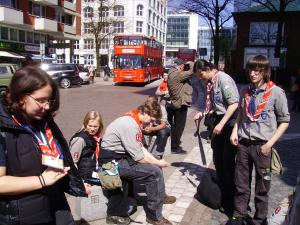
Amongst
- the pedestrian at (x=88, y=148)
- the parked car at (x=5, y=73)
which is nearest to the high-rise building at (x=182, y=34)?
the parked car at (x=5, y=73)

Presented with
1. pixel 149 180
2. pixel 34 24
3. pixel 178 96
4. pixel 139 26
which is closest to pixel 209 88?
pixel 149 180

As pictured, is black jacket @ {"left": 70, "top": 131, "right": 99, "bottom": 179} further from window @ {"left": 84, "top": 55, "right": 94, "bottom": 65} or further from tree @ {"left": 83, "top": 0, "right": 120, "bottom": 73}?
window @ {"left": 84, "top": 55, "right": 94, "bottom": 65}

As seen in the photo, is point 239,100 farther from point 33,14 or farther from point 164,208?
point 33,14

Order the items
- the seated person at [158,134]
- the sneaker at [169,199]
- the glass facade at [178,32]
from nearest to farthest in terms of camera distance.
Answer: the sneaker at [169,199] → the seated person at [158,134] → the glass facade at [178,32]

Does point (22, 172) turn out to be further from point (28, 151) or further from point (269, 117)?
point (269, 117)

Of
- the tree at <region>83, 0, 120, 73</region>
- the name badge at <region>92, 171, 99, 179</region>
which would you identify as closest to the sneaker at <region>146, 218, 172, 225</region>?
the name badge at <region>92, 171, 99, 179</region>

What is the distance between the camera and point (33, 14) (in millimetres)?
37438

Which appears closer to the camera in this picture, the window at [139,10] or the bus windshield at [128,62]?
the bus windshield at [128,62]

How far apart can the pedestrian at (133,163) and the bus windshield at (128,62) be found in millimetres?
24586

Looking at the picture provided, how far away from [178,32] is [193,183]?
117184 mm

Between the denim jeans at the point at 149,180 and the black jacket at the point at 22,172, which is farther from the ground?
the black jacket at the point at 22,172

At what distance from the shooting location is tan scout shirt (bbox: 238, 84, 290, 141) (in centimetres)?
373

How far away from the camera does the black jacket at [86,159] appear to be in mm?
4398

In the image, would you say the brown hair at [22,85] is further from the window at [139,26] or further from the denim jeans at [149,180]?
the window at [139,26]
